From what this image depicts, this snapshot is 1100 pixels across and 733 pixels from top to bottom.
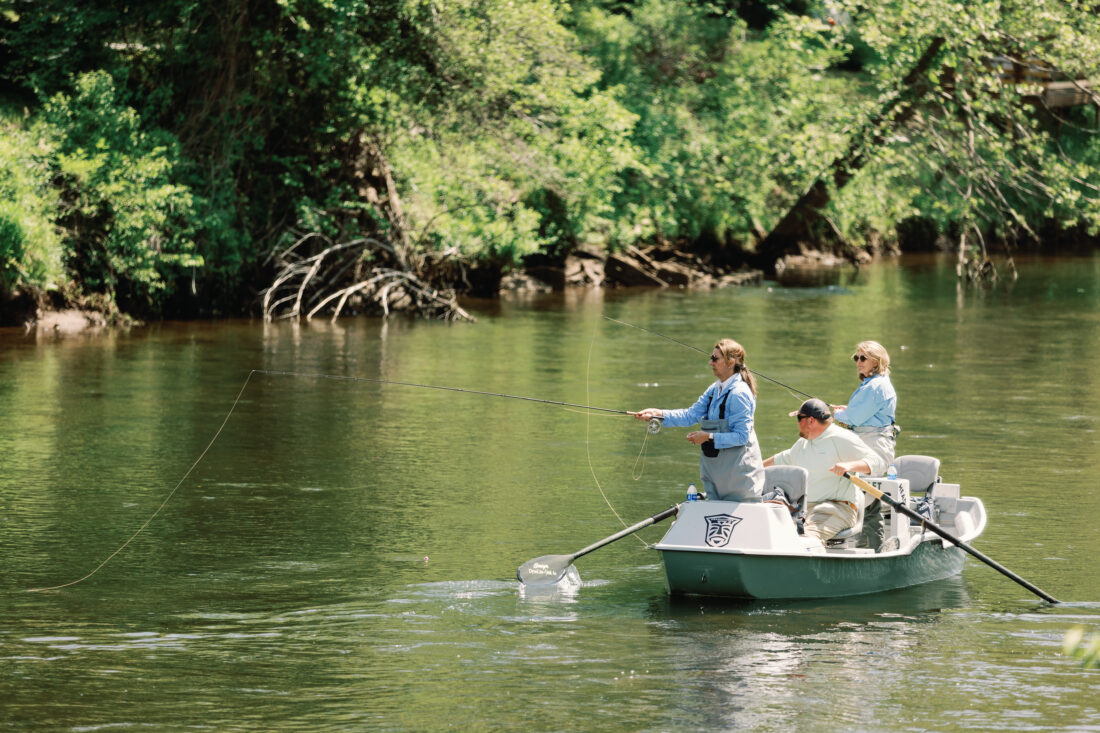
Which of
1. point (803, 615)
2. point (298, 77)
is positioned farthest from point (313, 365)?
point (803, 615)

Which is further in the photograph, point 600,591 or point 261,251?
point 261,251

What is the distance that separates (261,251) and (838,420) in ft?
64.3

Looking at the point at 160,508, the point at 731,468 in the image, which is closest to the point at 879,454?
the point at 731,468

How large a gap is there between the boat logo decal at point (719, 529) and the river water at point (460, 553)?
48cm

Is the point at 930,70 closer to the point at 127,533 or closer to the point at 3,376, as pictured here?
the point at 3,376

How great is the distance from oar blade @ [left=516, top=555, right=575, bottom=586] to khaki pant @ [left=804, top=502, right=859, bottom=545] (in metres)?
1.66

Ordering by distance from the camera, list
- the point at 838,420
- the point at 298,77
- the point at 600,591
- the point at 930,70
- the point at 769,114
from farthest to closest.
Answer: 1. the point at 769,114
2. the point at 930,70
3. the point at 298,77
4. the point at 838,420
5. the point at 600,591

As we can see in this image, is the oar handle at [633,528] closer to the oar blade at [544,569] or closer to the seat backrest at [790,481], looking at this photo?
the oar blade at [544,569]

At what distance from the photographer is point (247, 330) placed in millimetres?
26609

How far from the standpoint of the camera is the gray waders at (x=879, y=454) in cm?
1071

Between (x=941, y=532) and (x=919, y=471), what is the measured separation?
114 cm

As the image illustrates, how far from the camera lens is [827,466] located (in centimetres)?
1041

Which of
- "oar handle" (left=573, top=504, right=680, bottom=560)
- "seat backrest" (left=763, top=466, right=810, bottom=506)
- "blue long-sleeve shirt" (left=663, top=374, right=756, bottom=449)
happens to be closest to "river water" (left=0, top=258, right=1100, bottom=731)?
"oar handle" (left=573, top=504, right=680, bottom=560)

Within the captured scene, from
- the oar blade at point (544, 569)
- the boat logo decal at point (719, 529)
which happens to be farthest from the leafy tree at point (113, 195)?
the boat logo decal at point (719, 529)
